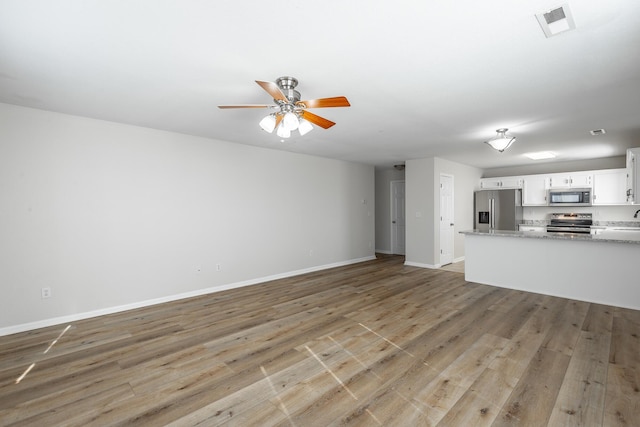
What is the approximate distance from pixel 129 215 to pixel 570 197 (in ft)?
28.2

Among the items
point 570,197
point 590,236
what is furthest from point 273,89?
point 570,197

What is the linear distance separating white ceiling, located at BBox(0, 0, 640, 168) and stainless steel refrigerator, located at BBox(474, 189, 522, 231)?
140 inches

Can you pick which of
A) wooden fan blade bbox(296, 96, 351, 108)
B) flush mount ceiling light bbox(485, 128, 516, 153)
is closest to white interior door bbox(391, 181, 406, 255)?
flush mount ceiling light bbox(485, 128, 516, 153)

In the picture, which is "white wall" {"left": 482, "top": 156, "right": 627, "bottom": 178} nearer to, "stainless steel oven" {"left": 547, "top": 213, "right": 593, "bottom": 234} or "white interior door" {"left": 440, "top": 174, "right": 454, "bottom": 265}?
"stainless steel oven" {"left": 547, "top": 213, "right": 593, "bottom": 234}

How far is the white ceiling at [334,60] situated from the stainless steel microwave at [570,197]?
3045 mm

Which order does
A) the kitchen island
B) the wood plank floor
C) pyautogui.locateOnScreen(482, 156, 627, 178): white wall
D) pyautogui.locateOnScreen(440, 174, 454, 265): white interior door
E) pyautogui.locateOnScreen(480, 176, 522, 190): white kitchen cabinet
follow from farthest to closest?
pyautogui.locateOnScreen(480, 176, 522, 190): white kitchen cabinet
pyautogui.locateOnScreen(440, 174, 454, 265): white interior door
pyautogui.locateOnScreen(482, 156, 627, 178): white wall
the kitchen island
the wood plank floor

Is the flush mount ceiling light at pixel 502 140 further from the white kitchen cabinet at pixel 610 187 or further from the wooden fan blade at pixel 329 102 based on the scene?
the white kitchen cabinet at pixel 610 187

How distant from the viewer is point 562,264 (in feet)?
14.8

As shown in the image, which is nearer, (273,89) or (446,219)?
(273,89)

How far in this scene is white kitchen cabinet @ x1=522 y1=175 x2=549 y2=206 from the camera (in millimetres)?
7178

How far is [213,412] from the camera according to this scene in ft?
6.47

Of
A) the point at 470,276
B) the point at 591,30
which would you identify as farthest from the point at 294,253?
the point at 591,30

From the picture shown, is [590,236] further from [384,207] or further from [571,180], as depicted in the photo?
[384,207]

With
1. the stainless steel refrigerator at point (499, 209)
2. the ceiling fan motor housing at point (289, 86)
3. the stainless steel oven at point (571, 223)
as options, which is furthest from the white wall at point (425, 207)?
the ceiling fan motor housing at point (289, 86)
